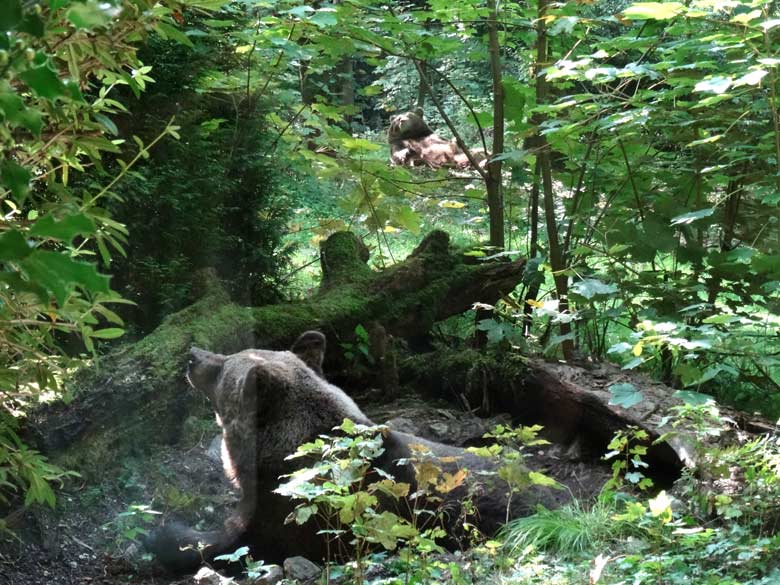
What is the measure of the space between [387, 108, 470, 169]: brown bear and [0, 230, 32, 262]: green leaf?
606 inches

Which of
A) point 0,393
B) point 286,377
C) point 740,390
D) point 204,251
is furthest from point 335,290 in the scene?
point 0,393

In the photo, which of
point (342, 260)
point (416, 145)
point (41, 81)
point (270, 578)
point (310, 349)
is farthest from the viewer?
point (416, 145)

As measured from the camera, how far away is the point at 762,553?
291 centimetres

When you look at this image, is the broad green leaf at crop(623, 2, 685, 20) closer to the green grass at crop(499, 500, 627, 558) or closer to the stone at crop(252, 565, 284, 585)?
the green grass at crop(499, 500, 627, 558)

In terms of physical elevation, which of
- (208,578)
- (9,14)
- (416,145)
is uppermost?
(416,145)

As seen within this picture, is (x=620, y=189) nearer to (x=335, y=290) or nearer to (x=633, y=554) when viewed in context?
(x=335, y=290)

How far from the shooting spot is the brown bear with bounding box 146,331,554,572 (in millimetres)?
4566

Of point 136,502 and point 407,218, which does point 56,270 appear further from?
point 407,218

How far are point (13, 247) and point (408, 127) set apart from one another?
1671 cm

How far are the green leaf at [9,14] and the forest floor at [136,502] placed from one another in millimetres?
3455

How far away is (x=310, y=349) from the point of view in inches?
216

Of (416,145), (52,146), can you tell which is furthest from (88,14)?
(416,145)

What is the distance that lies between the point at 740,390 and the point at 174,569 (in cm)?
491

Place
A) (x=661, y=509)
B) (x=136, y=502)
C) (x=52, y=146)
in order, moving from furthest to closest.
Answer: (x=136, y=502) < (x=661, y=509) < (x=52, y=146)
